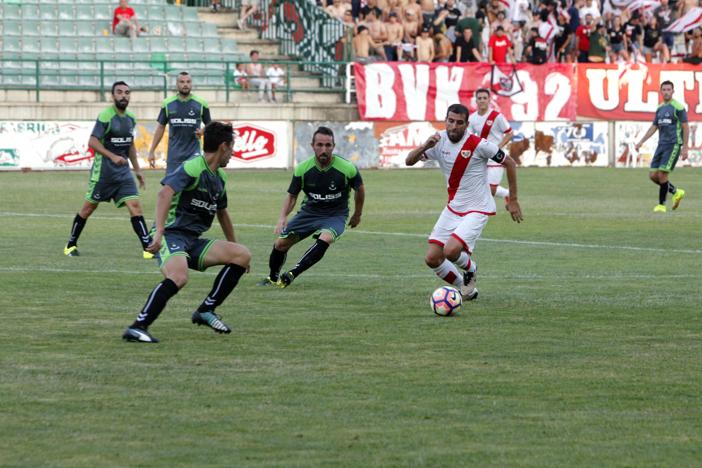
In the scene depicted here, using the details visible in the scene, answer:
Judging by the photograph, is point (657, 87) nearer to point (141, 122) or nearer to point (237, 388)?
point (141, 122)

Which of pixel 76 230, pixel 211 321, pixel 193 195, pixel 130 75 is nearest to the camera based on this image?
pixel 193 195

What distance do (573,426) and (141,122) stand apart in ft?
91.0

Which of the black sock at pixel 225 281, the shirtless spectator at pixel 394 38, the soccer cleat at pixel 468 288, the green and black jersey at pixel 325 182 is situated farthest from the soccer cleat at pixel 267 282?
the shirtless spectator at pixel 394 38

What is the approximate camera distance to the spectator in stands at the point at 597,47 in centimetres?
3997

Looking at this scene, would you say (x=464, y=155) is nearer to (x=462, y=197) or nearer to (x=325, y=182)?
(x=462, y=197)

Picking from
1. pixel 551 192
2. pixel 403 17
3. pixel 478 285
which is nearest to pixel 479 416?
pixel 478 285

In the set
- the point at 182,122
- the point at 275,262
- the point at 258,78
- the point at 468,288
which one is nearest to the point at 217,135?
the point at 468,288

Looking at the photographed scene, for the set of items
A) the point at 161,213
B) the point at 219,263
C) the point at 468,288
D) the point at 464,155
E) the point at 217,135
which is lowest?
the point at 468,288

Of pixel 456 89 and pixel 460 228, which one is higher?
pixel 456 89

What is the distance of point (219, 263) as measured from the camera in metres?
10.1

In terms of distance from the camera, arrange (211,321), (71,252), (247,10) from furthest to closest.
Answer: (247,10) < (71,252) < (211,321)

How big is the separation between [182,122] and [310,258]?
226 inches

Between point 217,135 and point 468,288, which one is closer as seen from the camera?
point 217,135

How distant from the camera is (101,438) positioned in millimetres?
6766
